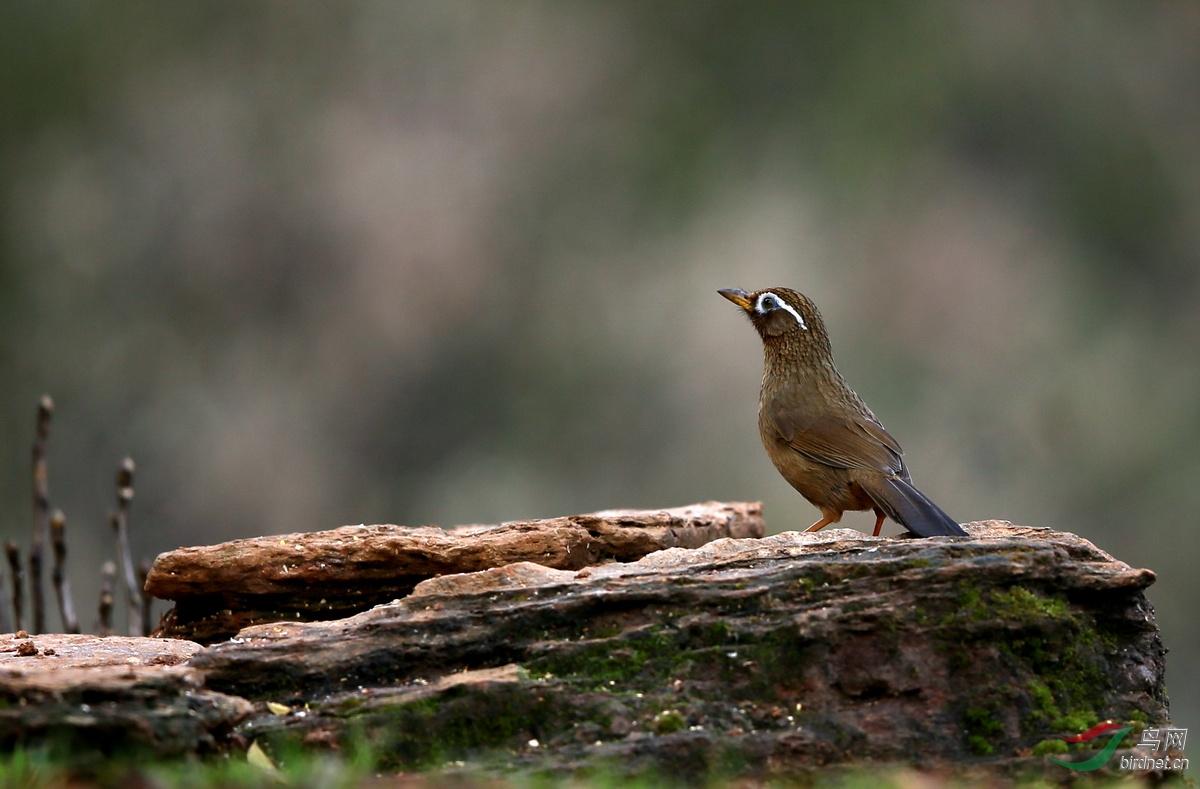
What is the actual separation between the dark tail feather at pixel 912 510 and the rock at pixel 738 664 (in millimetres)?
645

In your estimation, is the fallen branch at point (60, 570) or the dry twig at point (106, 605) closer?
the fallen branch at point (60, 570)

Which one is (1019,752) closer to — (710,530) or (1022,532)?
(1022,532)

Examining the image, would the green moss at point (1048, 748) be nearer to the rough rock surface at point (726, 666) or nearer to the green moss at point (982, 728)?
the rough rock surface at point (726, 666)

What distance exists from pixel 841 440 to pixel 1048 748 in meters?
2.10

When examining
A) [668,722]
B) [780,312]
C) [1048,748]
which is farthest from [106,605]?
[1048,748]

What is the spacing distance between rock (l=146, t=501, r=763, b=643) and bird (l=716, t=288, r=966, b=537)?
88 centimetres

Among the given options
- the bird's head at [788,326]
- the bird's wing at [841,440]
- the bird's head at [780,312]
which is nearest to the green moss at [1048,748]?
the bird's wing at [841,440]

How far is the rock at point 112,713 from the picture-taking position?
3.54m

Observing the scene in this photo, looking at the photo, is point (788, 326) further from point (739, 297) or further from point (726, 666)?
point (726, 666)

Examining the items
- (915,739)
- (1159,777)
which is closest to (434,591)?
(915,739)

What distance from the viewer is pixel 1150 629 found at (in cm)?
454

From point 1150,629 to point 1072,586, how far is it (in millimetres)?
346

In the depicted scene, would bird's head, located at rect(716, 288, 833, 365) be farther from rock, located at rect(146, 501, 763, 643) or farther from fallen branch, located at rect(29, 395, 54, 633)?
fallen branch, located at rect(29, 395, 54, 633)

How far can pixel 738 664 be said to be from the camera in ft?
13.9
